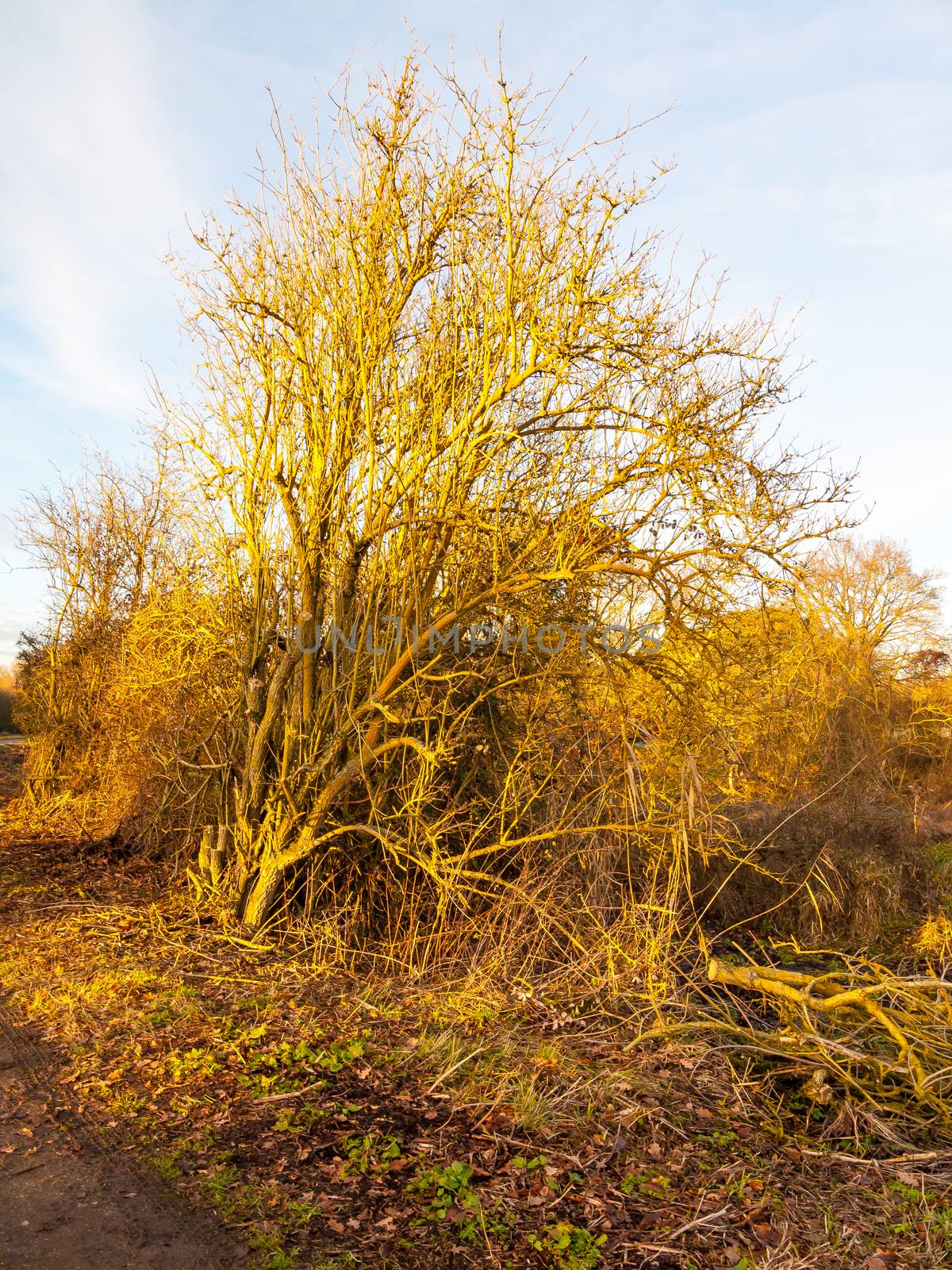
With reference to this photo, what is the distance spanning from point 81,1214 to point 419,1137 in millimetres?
1463

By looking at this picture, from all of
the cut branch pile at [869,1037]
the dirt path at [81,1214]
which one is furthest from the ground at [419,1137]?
the cut branch pile at [869,1037]

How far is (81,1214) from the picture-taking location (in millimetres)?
3475

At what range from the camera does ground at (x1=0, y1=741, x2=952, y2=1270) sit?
3.46m

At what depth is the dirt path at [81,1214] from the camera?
3209 mm

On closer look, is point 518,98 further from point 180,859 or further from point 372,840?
point 180,859

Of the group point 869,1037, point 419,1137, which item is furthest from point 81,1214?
point 869,1037

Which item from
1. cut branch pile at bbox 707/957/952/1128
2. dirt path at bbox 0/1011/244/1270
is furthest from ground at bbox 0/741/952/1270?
cut branch pile at bbox 707/957/952/1128

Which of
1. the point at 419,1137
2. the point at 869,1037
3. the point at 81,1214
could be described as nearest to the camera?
the point at 81,1214

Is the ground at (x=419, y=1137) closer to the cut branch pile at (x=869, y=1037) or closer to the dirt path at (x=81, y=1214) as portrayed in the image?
the dirt path at (x=81, y=1214)

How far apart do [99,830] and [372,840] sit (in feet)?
18.4

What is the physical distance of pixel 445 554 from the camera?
282 inches

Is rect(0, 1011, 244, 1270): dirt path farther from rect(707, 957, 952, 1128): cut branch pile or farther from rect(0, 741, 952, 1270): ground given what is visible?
rect(707, 957, 952, 1128): cut branch pile

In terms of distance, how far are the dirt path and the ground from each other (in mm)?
14

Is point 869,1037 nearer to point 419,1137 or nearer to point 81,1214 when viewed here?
point 419,1137
